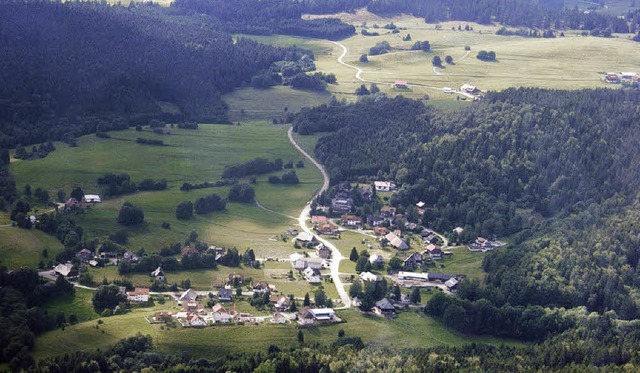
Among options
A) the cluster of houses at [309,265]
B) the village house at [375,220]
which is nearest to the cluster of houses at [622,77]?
the village house at [375,220]

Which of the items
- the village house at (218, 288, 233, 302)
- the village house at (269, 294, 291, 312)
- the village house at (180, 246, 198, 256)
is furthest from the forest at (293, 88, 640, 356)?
the village house at (180, 246, 198, 256)

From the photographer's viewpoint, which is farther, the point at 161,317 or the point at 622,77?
the point at 622,77

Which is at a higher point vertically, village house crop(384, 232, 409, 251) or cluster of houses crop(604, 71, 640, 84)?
cluster of houses crop(604, 71, 640, 84)

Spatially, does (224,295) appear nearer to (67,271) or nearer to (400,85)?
(67,271)

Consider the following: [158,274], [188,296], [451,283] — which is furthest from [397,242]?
[188,296]

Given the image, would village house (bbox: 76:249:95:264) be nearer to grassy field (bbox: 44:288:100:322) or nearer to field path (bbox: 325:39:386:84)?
grassy field (bbox: 44:288:100:322)

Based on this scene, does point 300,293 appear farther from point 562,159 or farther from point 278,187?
point 562,159

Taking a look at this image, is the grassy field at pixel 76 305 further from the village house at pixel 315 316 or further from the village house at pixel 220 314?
the village house at pixel 315 316
